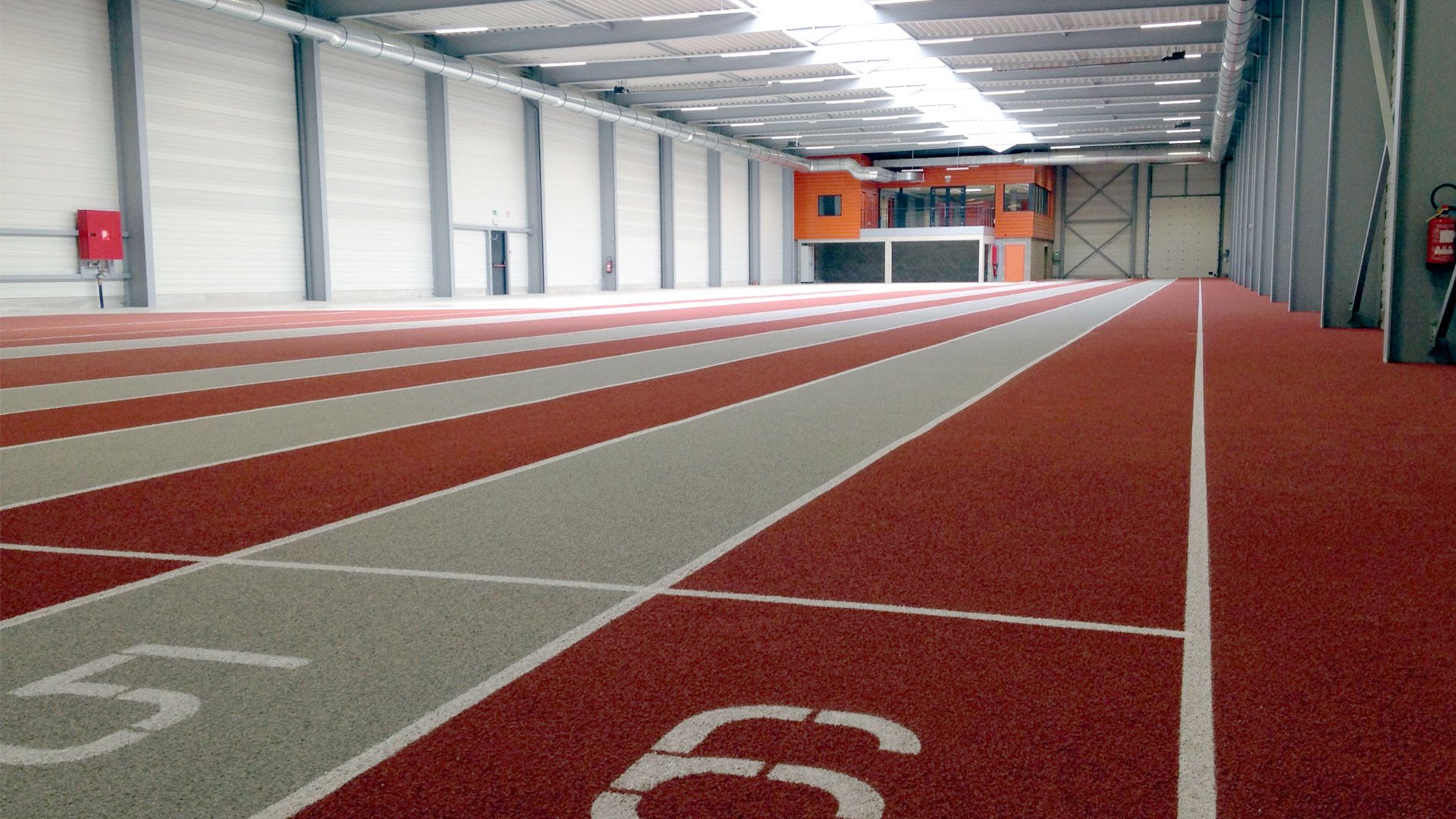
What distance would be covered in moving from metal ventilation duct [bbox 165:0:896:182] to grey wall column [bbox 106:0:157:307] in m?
1.27

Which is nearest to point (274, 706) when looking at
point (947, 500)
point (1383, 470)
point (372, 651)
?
point (372, 651)

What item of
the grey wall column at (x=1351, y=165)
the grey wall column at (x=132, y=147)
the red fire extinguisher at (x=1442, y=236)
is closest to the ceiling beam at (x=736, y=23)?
the grey wall column at (x=132, y=147)

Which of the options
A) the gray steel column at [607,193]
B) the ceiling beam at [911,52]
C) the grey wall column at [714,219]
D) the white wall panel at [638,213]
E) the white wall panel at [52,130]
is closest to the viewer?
the white wall panel at [52,130]

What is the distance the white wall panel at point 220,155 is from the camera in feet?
76.3

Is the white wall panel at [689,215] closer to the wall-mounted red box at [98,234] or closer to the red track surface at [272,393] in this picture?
the wall-mounted red box at [98,234]

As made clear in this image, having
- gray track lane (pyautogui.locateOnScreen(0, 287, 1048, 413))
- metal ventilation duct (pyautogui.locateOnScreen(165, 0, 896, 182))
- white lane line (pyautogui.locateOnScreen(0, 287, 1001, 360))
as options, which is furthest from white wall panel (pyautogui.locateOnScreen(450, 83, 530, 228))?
gray track lane (pyautogui.locateOnScreen(0, 287, 1048, 413))

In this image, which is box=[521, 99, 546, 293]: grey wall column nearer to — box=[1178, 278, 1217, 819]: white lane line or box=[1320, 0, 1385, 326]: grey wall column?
box=[1320, 0, 1385, 326]: grey wall column

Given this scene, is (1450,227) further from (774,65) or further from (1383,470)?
(774,65)

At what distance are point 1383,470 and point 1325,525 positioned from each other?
1.39m

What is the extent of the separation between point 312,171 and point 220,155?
7.84 ft

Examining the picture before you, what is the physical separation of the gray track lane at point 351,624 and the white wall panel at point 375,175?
24245mm

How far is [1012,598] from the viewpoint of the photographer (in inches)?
136

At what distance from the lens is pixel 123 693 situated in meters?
2.72

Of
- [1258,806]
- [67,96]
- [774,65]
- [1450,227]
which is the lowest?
[1258,806]
